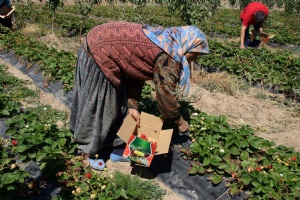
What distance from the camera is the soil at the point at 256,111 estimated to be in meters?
3.93

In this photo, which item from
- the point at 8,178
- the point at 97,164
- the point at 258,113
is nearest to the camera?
the point at 8,178

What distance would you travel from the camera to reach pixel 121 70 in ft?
8.73

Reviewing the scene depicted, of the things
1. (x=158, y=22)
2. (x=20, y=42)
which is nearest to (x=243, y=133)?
(x=20, y=42)

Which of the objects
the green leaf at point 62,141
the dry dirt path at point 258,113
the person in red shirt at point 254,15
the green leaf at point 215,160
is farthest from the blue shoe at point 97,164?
the person in red shirt at point 254,15

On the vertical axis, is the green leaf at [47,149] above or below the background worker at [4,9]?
below

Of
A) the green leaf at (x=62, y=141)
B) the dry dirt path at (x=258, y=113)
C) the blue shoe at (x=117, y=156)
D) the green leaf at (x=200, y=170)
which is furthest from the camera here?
the dry dirt path at (x=258, y=113)

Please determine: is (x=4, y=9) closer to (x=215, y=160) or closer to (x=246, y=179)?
(x=215, y=160)

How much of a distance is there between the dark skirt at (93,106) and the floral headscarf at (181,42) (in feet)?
1.98

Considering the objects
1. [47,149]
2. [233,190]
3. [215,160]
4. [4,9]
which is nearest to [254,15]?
[215,160]

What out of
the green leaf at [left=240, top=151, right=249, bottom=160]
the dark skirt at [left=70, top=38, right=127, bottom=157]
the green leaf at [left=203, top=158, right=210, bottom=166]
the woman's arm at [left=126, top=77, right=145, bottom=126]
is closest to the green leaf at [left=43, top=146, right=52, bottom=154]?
the dark skirt at [left=70, top=38, right=127, bottom=157]

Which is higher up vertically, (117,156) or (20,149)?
(20,149)

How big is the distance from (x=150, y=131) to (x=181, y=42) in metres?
0.95

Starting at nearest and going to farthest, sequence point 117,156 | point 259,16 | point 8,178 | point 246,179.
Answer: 1. point 8,178
2. point 246,179
3. point 117,156
4. point 259,16

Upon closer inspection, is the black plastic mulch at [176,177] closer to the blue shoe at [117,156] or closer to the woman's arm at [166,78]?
the blue shoe at [117,156]
